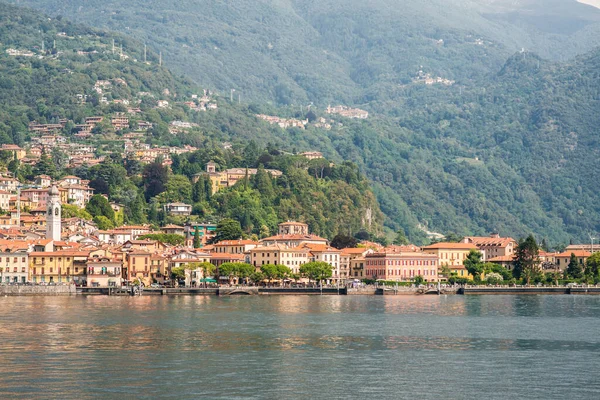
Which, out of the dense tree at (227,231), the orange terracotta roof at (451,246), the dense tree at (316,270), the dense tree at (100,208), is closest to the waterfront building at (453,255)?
the orange terracotta roof at (451,246)

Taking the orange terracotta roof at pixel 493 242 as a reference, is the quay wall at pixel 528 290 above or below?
below

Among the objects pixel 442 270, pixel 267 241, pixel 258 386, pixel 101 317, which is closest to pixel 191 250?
pixel 267 241

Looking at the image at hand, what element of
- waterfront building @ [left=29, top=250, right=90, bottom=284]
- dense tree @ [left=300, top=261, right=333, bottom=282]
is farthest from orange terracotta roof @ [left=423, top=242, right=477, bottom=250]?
waterfront building @ [left=29, top=250, right=90, bottom=284]

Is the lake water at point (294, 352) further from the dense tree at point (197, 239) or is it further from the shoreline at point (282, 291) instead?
the dense tree at point (197, 239)

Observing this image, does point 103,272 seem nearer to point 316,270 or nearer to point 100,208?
point 316,270

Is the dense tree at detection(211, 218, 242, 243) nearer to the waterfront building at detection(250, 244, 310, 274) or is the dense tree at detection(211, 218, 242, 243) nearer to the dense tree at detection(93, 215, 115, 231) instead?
the waterfront building at detection(250, 244, 310, 274)

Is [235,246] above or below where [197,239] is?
below

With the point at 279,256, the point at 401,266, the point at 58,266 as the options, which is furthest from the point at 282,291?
the point at 401,266

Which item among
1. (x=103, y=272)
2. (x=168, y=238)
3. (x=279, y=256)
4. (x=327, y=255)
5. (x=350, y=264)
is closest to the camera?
(x=103, y=272)

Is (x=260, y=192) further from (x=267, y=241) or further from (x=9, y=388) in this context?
(x=9, y=388)
